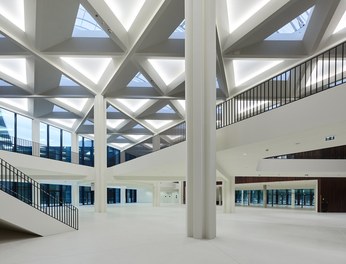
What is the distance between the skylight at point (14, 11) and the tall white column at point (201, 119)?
7551 millimetres

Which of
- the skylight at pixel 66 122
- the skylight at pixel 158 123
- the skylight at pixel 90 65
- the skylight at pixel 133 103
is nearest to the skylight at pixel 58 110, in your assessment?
the skylight at pixel 66 122

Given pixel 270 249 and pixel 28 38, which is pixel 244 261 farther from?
pixel 28 38

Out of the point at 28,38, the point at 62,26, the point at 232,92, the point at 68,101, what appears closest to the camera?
the point at 62,26

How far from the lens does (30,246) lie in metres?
8.95

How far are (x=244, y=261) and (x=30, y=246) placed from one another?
6448 millimetres

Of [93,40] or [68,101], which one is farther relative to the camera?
[68,101]

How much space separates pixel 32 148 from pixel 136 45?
1614 centimetres

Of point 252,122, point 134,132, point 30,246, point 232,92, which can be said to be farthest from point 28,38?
point 134,132

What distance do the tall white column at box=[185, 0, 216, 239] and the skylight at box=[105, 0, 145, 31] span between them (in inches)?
138

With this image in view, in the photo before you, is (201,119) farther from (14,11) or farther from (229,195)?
(229,195)

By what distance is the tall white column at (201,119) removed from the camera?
9.60m

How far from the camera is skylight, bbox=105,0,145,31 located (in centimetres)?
1262

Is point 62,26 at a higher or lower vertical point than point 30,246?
higher

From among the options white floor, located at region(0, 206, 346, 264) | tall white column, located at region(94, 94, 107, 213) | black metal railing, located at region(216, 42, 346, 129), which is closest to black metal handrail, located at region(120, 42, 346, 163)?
black metal railing, located at region(216, 42, 346, 129)
